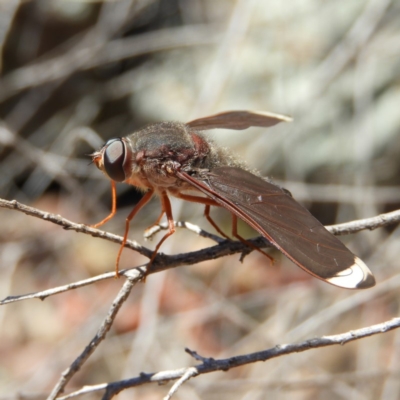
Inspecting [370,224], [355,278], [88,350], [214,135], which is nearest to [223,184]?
[370,224]

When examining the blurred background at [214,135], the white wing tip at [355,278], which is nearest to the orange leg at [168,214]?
the white wing tip at [355,278]

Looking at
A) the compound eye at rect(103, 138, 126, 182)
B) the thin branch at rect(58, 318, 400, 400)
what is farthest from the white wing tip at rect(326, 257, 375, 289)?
the compound eye at rect(103, 138, 126, 182)

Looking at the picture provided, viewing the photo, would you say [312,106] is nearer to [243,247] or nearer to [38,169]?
[38,169]

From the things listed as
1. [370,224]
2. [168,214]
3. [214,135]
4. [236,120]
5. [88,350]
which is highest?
[236,120]

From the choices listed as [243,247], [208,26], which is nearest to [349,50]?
[208,26]

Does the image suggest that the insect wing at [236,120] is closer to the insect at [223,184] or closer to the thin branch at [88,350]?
the insect at [223,184]

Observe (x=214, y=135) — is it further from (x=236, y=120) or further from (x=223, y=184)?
(x=223, y=184)
